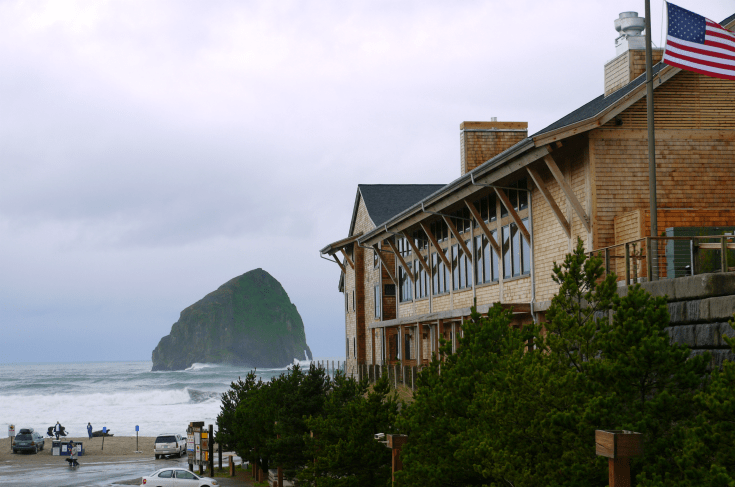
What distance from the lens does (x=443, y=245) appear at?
104ft

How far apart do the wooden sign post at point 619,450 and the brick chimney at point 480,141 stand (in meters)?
23.7

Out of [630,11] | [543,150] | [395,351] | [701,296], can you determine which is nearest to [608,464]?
[701,296]

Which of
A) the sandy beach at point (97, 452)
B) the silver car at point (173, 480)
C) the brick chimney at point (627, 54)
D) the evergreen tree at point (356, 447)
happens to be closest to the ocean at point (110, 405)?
the sandy beach at point (97, 452)

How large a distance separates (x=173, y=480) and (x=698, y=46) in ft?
86.6

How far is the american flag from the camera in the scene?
15477 mm

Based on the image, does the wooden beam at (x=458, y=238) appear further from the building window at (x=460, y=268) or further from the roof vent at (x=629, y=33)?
the roof vent at (x=629, y=33)

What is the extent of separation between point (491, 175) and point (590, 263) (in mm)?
10364

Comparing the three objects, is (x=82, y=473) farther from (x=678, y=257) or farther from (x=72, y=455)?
(x=678, y=257)

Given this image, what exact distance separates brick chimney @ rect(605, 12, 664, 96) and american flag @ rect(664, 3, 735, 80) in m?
6.64

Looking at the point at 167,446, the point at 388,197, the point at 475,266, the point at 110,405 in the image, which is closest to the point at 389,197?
the point at 388,197

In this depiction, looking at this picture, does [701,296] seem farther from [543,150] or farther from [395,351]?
[395,351]

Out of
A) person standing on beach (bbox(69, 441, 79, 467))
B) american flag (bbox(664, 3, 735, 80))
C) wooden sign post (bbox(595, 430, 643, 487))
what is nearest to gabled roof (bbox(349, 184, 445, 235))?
person standing on beach (bbox(69, 441, 79, 467))

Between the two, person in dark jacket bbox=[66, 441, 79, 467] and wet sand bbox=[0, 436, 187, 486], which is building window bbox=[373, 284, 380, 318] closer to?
wet sand bbox=[0, 436, 187, 486]

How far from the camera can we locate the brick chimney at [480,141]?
32781mm
